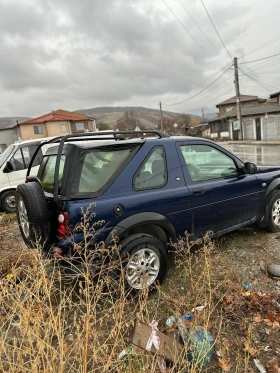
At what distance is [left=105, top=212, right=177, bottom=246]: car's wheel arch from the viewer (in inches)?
102

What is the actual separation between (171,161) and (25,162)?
5440mm

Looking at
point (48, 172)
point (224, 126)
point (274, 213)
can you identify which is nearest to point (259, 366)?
point (274, 213)

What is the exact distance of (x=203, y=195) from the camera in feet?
10.6

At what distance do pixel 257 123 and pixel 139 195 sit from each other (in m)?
33.2

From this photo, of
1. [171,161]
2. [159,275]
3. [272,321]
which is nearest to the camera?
[272,321]

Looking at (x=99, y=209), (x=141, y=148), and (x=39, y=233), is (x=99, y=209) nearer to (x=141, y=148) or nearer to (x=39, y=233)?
(x=39, y=233)

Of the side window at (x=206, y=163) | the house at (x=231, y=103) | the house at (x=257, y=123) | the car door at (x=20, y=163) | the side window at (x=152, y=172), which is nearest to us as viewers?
the side window at (x=152, y=172)

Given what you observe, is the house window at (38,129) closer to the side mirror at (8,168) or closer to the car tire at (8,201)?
the side mirror at (8,168)

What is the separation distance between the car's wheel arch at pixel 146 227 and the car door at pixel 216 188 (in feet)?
1.41

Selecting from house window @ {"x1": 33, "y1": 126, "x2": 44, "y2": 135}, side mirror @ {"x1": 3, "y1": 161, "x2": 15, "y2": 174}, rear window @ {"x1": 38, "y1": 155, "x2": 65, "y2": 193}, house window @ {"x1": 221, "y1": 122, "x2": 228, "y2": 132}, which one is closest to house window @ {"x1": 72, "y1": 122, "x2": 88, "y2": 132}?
house window @ {"x1": 33, "y1": 126, "x2": 44, "y2": 135}

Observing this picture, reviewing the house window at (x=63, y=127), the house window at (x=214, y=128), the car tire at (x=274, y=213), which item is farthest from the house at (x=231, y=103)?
the car tire at (x=274, y=213)

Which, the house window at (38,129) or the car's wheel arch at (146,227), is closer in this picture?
the car's wheel arch at (146,227)

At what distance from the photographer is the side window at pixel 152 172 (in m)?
2.83

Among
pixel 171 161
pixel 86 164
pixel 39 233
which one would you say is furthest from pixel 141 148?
pixel 39 233
